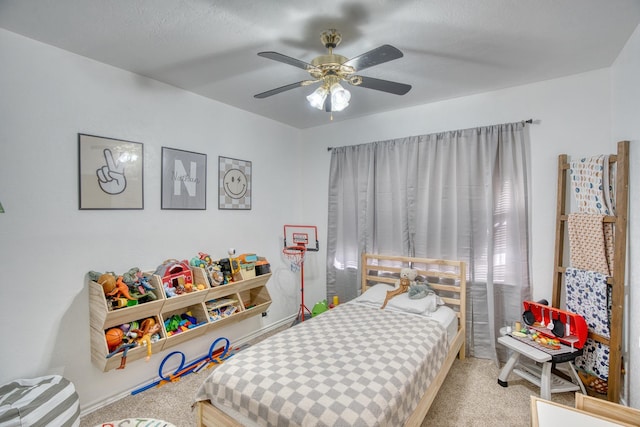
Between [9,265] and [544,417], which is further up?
[9,265]

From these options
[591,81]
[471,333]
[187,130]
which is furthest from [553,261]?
[187,130]

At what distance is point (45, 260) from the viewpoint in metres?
2.10

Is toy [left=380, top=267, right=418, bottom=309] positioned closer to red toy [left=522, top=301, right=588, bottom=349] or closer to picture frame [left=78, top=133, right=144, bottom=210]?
red toy [left=522, top=301, right=588, bottom=349]

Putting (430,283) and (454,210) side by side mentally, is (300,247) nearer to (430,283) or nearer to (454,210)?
(430,283)

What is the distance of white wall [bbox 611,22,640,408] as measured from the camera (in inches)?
74.8

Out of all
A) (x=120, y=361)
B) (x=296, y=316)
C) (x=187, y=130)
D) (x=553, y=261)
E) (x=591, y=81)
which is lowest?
(x=296, y=316)

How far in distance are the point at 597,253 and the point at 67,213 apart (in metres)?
4.18

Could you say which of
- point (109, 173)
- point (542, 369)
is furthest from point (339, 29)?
point (542, 369)

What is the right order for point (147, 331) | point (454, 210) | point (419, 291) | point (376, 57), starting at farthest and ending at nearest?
point (454, 210)
point (419, 291)
point (147, 331)
point (376, 57)

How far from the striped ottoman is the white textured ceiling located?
2.33 meters

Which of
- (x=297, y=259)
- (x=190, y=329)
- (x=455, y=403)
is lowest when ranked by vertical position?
(x=455, y=403)

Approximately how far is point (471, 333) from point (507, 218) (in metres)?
1.26

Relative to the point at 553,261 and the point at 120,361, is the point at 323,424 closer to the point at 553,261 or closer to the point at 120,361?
the point at 120,361

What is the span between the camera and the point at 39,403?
1.75 m
